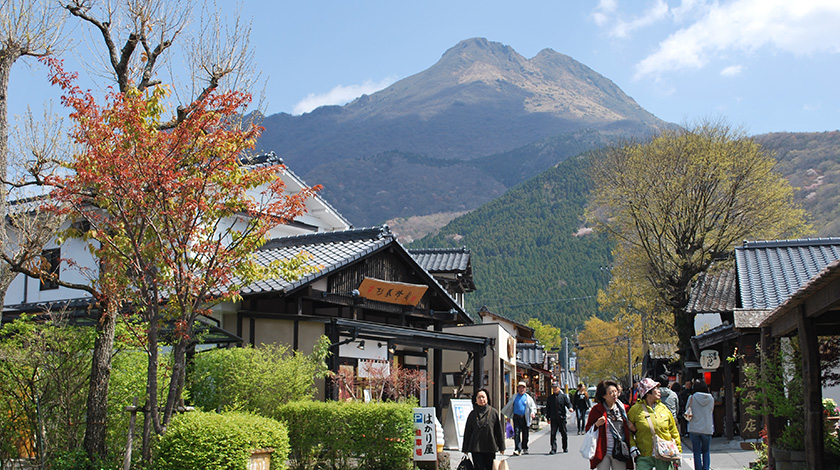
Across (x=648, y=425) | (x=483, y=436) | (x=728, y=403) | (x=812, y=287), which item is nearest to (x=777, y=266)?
(x=728, y=403)

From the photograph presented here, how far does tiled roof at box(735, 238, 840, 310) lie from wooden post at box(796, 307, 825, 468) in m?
8.71

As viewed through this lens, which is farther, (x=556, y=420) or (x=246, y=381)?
(x=556, y=420)

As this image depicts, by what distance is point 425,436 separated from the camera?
1309 cm

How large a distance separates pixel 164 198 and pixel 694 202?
23.6m

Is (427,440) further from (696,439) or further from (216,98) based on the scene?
(216,98)

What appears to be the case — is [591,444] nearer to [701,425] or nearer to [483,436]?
[483,436]

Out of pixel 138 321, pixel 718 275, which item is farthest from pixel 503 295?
pixel 138 321

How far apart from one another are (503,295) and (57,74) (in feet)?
310

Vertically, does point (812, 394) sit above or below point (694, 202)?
below

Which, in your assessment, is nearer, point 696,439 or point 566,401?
point 696,439

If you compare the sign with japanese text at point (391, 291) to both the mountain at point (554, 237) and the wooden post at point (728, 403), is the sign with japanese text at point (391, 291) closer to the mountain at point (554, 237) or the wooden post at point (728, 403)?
the wooden post at point (728, 403)

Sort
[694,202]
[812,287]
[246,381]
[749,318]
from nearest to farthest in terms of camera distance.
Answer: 1. [812,287]
2. [749,318]
3. [246,381]
4. [694,202]

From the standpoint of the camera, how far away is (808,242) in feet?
72.9

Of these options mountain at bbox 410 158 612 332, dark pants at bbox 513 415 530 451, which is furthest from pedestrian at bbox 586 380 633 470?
mountain at bbox 410 158 612 332
